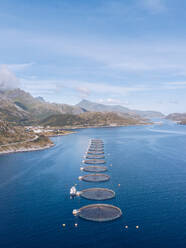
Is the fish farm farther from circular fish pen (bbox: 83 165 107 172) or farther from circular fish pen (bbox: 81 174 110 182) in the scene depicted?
circular fish pen (bbox: 83 165 107 172)

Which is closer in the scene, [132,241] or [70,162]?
[132,241]

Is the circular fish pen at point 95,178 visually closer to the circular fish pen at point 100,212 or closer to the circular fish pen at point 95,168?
the circular fish pen at point 95,168

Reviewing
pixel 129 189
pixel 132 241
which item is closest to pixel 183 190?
pixel 129 189

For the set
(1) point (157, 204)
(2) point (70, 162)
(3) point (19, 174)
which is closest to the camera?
(1) point (157, 204)

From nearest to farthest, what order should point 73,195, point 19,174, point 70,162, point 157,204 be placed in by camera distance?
point 157,204 < point 73,195 < point 19,174 < point 70,162

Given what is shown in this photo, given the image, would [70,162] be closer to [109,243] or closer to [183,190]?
[183,190]
